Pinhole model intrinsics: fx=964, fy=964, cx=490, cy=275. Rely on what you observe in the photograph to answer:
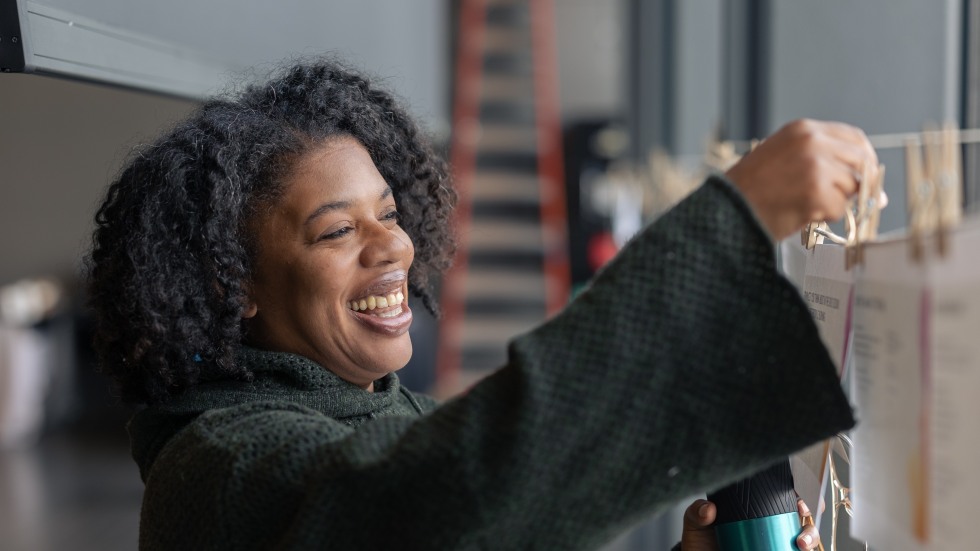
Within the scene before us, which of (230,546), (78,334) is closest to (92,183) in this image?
(78,334)

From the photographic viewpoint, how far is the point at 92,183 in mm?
4812

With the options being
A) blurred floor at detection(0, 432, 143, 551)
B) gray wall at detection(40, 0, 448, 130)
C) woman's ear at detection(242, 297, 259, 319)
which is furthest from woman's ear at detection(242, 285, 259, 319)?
blurred floor at detection(0, 432, 143, 551)

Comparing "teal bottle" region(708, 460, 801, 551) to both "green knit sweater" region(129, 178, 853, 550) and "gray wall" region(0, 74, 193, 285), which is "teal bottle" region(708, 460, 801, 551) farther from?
"gray wall" region(0, 74, 193, 285)

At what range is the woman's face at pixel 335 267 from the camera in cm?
118

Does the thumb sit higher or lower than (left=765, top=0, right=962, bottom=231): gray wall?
lower

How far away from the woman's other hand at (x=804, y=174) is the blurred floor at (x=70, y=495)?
146 inches

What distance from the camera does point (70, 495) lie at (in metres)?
4.58

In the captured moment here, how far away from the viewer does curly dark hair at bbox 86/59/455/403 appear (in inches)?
46.5

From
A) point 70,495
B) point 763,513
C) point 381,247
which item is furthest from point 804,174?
point 70,495

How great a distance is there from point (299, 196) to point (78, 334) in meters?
5.45

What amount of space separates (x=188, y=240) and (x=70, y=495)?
3889mm

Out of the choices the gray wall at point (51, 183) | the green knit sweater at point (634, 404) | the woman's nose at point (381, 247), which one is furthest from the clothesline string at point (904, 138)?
the gray wall at point (51, 183)

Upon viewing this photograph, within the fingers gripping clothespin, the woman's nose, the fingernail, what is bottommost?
the fingernail

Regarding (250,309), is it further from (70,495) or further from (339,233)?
(70,495)
